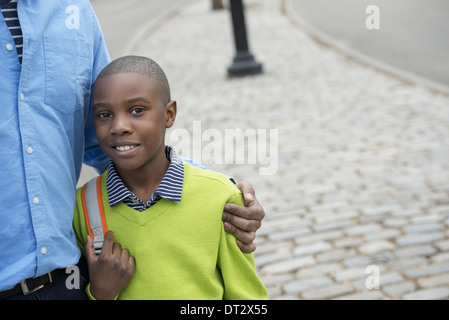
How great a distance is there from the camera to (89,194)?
2.09 m

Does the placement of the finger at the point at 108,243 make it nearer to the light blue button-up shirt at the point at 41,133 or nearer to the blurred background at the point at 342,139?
the light blue button-up shirt at the point at 41,133

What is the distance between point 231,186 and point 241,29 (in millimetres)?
9874

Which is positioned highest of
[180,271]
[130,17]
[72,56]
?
[72,56]

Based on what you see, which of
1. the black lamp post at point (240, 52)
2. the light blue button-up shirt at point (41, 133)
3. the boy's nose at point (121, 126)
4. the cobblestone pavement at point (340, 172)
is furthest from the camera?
the black lamp post at point (240, 52)

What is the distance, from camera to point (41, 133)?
1.82 m

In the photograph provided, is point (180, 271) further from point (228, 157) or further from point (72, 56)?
point (228, 157)

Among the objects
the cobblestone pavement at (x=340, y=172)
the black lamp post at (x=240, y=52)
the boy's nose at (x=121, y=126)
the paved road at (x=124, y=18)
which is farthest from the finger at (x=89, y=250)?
the paved road at (x=124, y=18)

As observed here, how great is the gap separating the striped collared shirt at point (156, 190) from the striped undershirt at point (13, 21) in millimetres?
513

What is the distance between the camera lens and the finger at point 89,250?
193 cm

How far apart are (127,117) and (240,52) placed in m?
9.96

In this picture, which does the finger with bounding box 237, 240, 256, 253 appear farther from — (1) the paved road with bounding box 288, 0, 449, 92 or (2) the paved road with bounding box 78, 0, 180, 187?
(2) the paved road with bounding box 78, 0, 180, 187

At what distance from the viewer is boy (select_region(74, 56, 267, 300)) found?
1916mm
